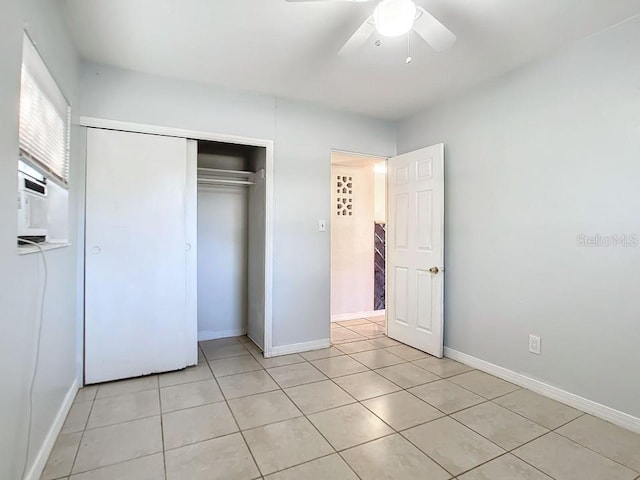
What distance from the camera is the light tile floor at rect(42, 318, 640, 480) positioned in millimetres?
1656

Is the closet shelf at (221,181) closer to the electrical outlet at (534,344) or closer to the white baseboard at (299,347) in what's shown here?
the white baseboard at (299,347)

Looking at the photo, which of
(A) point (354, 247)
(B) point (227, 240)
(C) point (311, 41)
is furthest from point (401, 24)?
(A) point (354, 247)

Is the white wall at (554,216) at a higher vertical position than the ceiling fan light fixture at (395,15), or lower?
lower

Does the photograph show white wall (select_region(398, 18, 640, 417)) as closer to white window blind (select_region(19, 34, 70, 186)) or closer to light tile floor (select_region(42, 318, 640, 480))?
light tile floor (select_region(42, 318, 640, 480))

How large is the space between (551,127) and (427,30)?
52.0 inches

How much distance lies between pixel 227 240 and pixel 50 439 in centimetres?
241

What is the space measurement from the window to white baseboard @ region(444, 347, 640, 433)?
3220 mm

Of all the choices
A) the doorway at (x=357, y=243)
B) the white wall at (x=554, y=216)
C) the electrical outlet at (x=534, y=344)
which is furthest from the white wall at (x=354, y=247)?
the electrical outlet at (x=534, y=344)

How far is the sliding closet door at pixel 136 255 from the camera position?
2584 mm

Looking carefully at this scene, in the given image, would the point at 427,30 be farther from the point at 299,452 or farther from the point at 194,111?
the point at 299,452

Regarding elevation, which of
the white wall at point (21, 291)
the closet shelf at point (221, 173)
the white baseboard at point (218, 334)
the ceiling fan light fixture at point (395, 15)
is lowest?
the white baseboard at point (218, 334)

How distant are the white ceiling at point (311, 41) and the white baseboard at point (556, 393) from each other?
2400 millimetres

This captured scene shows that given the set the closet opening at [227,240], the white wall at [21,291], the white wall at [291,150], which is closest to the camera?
the white wall at [21,291]

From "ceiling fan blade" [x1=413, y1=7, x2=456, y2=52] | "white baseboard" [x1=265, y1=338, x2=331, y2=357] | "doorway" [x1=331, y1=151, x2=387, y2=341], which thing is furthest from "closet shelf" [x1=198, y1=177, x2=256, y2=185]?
"ceiling fan blade" [x1=413, y1=7, x2=456, y2=52]
